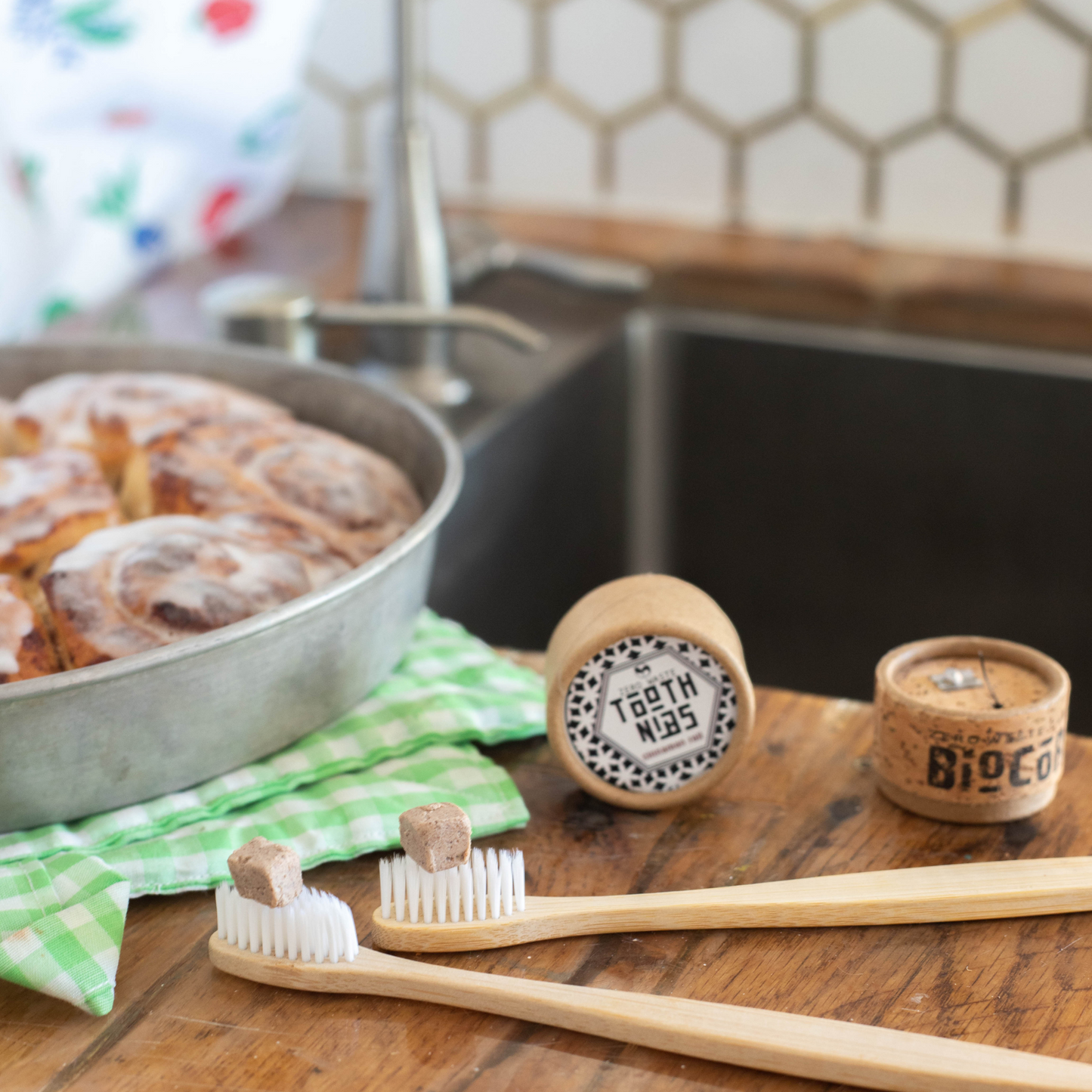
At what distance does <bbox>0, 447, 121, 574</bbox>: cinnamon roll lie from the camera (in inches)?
28.6

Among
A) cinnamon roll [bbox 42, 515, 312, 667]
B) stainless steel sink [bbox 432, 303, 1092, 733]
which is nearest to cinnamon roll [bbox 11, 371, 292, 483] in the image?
cinnamon roll [bbox 42, 515, 312, 667]

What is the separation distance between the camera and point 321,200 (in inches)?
68.0

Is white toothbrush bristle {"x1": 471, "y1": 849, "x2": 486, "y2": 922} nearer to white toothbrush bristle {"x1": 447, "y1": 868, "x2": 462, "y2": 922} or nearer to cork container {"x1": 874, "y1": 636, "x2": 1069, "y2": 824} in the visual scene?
white toothbrush bristle {"x1": 447, "y1": 868, "x2": 462, "y2": 922}

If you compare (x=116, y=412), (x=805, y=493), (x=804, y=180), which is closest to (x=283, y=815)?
(x=116, y=412)

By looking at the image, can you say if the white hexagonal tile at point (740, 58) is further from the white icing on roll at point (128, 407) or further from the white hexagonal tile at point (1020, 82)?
the white icing on roll at point (128, 407)

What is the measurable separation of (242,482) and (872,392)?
72cm

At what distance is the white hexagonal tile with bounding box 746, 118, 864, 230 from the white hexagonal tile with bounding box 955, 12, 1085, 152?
0.14 meters

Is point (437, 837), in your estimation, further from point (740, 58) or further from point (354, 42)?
point (354, 42)

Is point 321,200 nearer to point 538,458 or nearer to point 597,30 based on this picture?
point 597,30

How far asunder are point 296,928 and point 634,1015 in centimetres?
14

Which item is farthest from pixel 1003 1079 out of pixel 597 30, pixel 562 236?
pixel 597 30

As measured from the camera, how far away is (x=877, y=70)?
142 centimetres

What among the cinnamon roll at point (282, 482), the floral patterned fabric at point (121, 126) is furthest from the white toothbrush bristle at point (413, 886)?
the floral patterned fabric at point (121, 126)

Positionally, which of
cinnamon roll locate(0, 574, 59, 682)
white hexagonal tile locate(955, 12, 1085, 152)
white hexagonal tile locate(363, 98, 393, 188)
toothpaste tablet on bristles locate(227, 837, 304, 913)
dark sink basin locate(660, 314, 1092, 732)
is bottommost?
dark sink basin locate(660, 314, 1092, 732)
